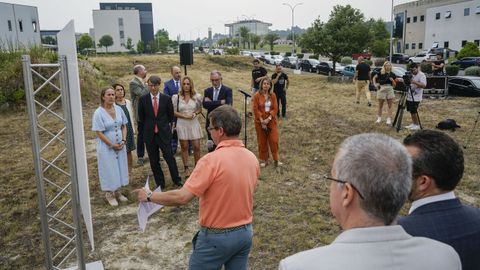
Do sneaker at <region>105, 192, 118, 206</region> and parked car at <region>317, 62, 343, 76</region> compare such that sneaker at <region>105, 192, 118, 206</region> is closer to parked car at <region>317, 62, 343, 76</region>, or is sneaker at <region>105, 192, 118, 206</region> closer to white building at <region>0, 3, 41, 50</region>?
parked car at <region>317, 62, 343, 76</region>

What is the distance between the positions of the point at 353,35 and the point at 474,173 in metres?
19.3

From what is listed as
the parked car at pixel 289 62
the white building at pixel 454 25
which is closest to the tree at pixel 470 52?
the white building at pixel 454 25

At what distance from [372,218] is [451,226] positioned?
80 centimetres

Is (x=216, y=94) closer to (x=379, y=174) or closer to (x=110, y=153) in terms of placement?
(x=110, y=153)

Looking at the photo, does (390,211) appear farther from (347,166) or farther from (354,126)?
(354,126)

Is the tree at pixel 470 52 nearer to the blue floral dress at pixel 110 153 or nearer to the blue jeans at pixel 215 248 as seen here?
the blue floral dress at pixel 110 153

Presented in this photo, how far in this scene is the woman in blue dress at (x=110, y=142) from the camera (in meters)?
5.52

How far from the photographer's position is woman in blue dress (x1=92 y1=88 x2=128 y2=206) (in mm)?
5520

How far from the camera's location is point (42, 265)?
449 centimetres

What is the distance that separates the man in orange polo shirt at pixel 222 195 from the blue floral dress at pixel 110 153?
320cm

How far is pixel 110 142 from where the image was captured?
18.2ft

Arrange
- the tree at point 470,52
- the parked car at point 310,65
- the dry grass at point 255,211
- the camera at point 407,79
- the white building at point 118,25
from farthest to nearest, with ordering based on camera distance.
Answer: the white building at point 118,25
the tree at point 470,52
the parked car at point 310,65
the camera at point 407,79
the dry grass at point 255,211

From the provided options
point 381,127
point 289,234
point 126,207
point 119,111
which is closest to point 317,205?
point 289,234

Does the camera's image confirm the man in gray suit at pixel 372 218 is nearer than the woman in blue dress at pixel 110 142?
Yes
